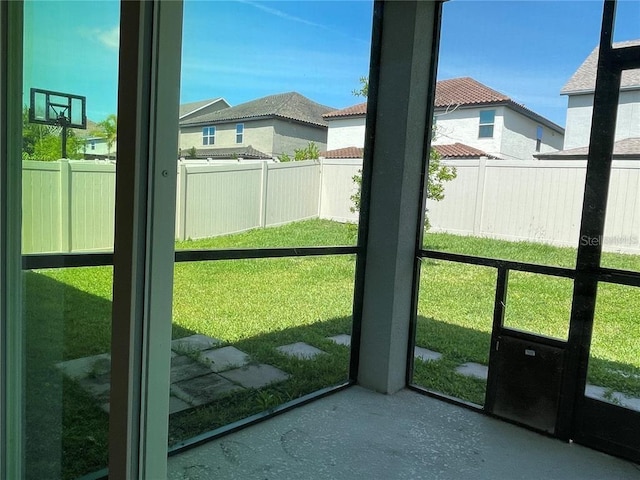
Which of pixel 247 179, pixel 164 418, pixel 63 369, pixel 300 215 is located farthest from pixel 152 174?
pixel 300 215

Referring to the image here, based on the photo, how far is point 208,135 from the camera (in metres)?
2.22

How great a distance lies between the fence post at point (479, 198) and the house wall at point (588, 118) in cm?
48

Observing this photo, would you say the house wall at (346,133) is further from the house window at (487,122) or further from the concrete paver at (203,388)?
the concrete paver at (203,388)

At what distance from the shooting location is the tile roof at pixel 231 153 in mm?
2219

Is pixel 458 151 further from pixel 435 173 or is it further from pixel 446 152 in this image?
pixel 435 173

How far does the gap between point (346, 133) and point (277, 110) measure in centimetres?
58

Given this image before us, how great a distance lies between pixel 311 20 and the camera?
2.94 metres

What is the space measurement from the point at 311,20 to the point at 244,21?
2.02 feet

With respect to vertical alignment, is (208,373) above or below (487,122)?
below

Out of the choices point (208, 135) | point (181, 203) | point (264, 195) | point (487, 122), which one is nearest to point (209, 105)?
point (208, 135)

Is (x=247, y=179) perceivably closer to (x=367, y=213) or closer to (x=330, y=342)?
(x=367, y=213)

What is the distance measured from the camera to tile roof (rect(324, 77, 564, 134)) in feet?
9.09

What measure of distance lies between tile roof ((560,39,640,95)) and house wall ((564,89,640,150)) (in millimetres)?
36

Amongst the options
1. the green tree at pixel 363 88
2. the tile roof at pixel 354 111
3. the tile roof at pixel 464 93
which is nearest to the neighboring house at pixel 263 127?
the tile roof at pixel 354 111
